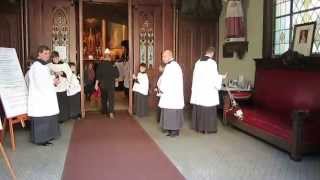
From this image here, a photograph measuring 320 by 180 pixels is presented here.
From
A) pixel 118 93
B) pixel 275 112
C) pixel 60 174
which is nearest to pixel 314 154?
pixel 275 112

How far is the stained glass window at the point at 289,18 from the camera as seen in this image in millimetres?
5820

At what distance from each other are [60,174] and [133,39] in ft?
17.1

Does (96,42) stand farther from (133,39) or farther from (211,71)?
(211,71)

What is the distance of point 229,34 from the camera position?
25.4 ft

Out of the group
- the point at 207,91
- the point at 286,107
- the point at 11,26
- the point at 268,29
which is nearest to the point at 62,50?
the point at 11,26

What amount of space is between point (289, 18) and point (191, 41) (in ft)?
10.2

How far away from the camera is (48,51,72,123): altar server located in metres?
7.14

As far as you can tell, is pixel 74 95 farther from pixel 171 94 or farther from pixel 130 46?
pixel 171 94

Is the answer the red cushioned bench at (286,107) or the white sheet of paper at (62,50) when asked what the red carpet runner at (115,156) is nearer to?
the red cushioned bench at (286,107)


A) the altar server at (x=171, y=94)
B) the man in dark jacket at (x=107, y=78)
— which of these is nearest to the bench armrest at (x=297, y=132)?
the altar server at (x=171, y=94)

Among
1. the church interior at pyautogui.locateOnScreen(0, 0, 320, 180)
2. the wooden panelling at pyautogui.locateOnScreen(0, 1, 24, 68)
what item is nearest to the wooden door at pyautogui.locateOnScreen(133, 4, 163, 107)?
the church interior at pyautogui.locateOnScreen(0, 0, 320, 180)

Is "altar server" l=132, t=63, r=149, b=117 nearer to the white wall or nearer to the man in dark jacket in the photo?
the man in dark jacket

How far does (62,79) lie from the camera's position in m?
7.25

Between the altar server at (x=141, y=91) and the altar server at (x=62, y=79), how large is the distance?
150 centimetres
